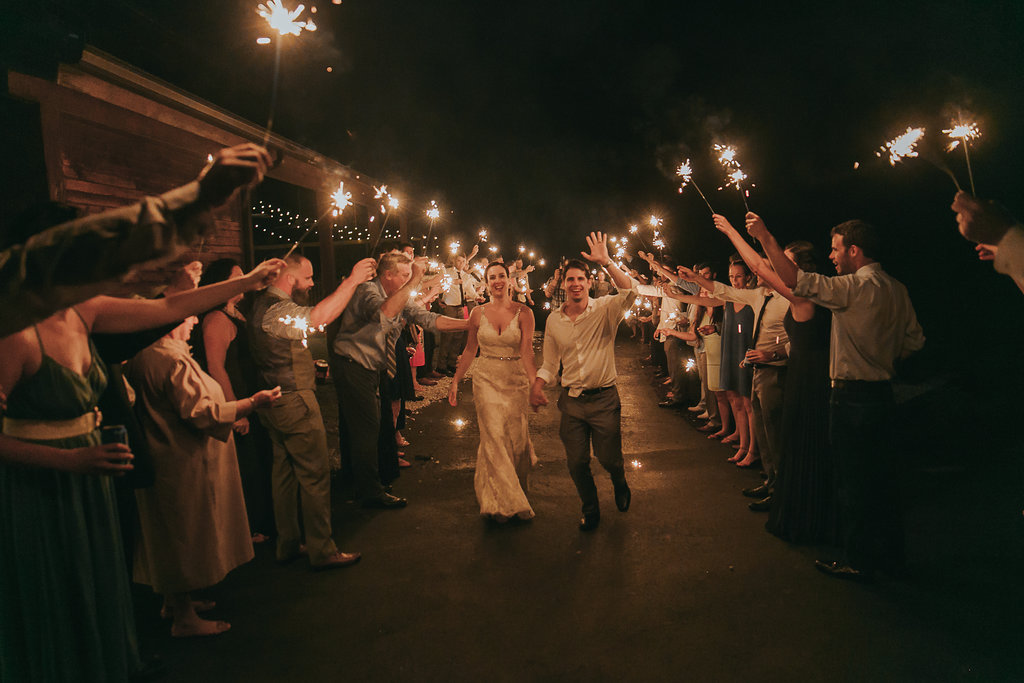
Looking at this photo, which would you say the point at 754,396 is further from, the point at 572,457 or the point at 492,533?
the point at 492,533

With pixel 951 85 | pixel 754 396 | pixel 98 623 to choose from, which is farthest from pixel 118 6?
pixel 951 85

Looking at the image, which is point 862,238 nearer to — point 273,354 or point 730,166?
point 730,166

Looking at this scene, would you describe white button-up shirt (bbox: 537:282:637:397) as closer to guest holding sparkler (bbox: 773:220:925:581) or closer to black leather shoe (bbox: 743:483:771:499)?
guest holding sparkler (bbox: 773:220:925:581)

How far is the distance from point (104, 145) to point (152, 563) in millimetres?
4587

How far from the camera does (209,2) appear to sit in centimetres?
635

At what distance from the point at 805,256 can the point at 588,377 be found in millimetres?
2094

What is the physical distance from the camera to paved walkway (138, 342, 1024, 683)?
3199 mm

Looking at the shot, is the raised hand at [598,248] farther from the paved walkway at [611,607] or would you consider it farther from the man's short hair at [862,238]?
the paved walkway at [611,607]

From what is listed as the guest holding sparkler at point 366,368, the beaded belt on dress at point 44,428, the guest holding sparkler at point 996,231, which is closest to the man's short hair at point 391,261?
the guest holding sparkler at point 366,368

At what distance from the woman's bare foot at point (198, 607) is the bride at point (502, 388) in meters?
2.30

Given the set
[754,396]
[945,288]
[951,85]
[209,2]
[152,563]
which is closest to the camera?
[152,563]

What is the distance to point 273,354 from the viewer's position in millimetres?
4395

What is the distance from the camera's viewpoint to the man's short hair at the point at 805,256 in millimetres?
4773

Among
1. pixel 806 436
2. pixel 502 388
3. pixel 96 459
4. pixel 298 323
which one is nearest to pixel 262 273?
pixel 96 459
